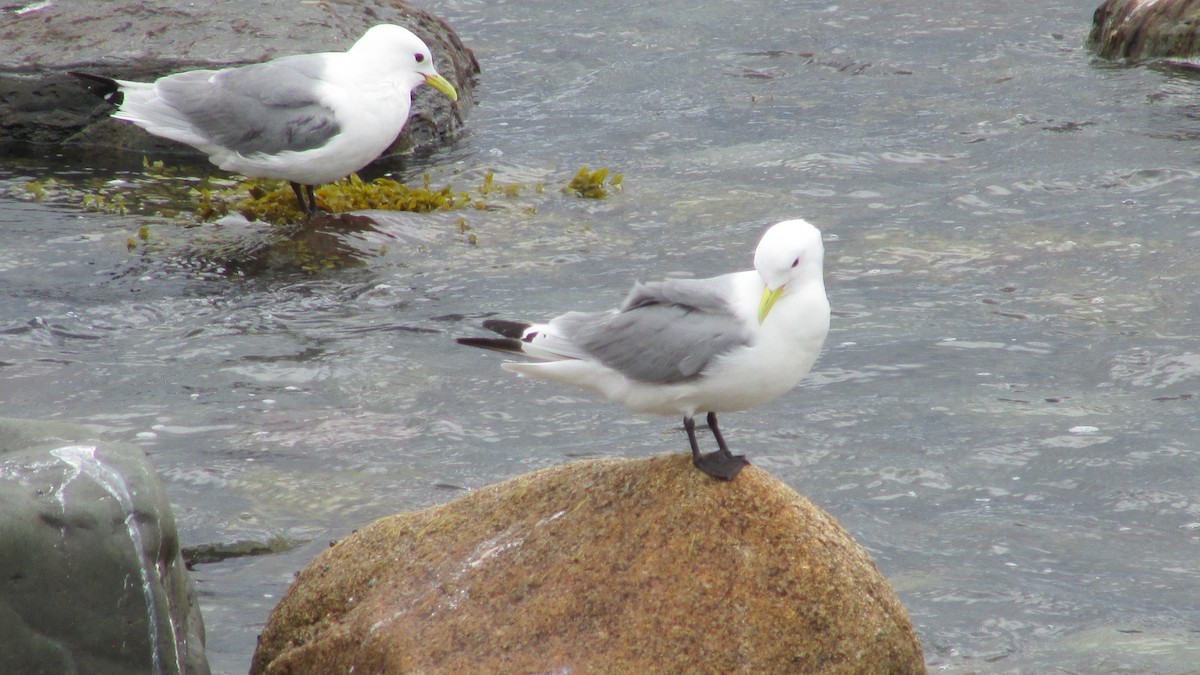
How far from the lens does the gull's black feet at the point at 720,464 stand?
4.57 m

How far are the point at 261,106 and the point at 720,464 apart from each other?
5.72m

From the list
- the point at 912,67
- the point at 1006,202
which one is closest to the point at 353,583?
the point at 1006,202

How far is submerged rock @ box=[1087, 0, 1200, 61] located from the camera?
12727 millimetres

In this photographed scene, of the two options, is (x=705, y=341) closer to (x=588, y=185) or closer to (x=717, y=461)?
(x=717, y=461)

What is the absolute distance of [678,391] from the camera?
4562 mm

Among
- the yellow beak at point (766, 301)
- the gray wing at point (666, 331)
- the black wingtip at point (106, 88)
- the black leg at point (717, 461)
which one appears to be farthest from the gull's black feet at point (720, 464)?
the black wingtip at point (106, 88)

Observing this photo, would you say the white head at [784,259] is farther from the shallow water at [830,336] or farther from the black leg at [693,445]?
the shallow water at [830,336]

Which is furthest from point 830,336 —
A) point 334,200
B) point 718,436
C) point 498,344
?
point 498,344

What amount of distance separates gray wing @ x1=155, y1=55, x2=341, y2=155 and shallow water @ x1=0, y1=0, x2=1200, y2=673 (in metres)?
0.83

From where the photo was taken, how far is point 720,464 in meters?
4.61

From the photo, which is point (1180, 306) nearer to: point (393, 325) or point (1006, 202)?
point (1006, 202)

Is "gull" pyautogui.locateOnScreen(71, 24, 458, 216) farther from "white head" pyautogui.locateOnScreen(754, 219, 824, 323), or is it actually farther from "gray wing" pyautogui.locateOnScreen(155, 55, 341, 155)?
"white head" pyautogui.locateOnScreen(754, 219, 824, 323)

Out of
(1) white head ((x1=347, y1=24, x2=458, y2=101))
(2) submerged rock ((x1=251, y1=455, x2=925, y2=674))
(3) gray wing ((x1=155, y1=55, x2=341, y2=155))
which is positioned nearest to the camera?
(2) submerged rock ((x1=251, y1=455, x2=925, y2=674))

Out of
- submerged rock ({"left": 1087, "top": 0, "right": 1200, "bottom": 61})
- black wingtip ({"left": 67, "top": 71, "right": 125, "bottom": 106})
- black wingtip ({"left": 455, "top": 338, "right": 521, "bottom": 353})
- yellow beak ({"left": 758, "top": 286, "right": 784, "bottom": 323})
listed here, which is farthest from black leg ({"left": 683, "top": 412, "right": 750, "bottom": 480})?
submerged rock ({"left": 1087, "top": 0, "right": 1200, "bottom": 61})
